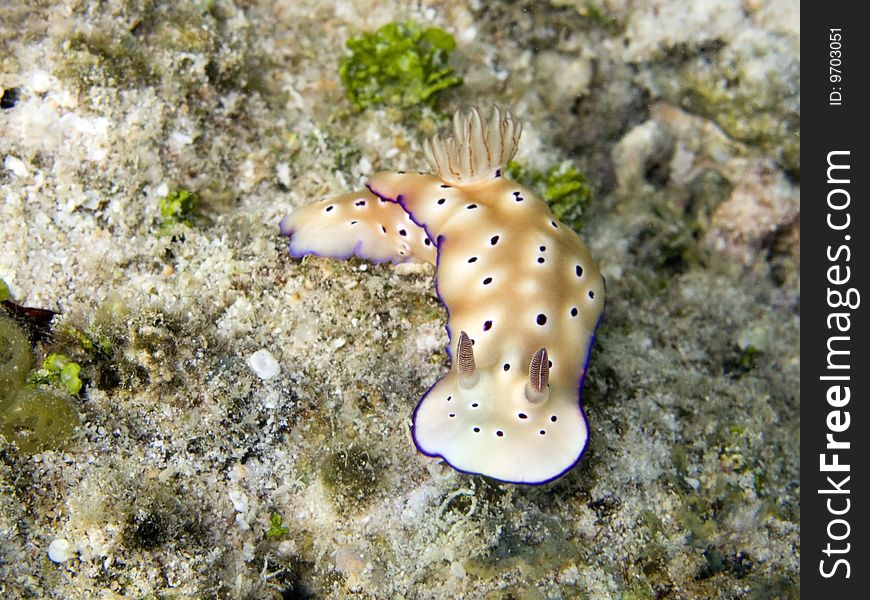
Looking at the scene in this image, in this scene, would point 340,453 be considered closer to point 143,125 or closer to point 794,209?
point 143,125

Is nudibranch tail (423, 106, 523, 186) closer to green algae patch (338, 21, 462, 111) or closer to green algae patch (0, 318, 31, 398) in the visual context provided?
green algae patch (338, 21, 462, 111)

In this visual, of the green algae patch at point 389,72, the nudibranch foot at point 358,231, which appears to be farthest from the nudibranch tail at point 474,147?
the green algae patch at point 389,72

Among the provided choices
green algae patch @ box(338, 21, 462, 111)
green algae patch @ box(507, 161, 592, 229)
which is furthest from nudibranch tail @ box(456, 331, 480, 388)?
green algae patch @ box(338, 21, 462, 111)

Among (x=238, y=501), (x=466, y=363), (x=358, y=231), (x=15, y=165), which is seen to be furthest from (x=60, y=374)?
(x=466, y=363)
